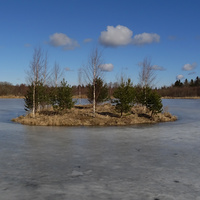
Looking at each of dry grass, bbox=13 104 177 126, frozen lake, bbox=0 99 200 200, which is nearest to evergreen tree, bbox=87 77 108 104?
dry grass, bbox=13 104 177 126

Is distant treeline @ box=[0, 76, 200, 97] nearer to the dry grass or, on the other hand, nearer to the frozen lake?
the dry grass

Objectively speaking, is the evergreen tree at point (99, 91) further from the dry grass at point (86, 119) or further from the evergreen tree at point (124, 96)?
the evergreen tree at point (124, 96)

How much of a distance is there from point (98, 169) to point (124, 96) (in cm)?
1451

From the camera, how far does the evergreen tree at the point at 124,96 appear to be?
21938 mm

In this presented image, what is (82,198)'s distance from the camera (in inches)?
219

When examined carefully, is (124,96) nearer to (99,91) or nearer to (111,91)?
(99,91)

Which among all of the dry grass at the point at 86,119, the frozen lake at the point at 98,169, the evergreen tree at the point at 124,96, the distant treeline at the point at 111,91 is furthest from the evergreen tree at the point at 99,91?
the distant treeline at the point at 111,91

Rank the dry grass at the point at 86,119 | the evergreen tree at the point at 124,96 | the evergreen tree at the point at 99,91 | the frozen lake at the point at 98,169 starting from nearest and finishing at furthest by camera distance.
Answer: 1. the frozen lake at the point at 98,169
2. the dry grass at the point at 86,119
3. the evergreen tree at the point at 124,96
4. the evergreen tree at the point at 99,91

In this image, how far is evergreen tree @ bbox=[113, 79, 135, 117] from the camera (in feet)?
72.0

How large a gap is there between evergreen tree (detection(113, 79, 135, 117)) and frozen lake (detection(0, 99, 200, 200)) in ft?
29.5

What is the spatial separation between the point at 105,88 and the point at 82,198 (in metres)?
24.7

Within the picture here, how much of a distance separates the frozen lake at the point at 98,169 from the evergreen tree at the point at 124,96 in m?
8.98

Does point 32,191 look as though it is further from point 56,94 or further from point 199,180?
point 56,94

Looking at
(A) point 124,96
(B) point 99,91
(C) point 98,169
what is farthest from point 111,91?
(C) point 98,169
